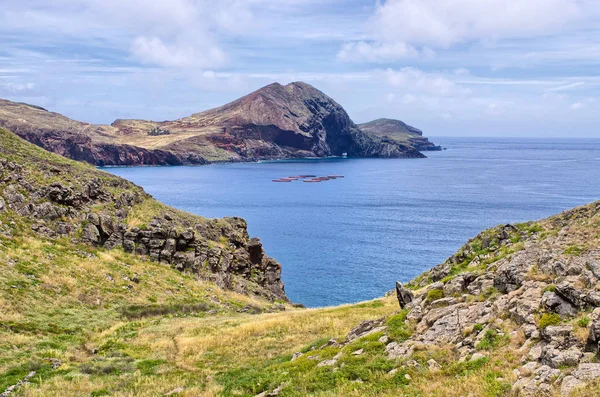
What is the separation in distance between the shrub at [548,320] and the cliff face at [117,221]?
37292mm

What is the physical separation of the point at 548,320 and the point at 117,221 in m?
42.0

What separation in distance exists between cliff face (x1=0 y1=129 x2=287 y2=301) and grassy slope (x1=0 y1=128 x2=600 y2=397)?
1948 mm

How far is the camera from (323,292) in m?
76.9

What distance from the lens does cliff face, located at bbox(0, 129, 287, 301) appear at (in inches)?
1786

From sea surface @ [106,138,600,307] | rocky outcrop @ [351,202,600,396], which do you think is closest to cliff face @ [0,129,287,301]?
sea surface @ [106,138,600,307]

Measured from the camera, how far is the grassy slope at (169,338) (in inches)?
637

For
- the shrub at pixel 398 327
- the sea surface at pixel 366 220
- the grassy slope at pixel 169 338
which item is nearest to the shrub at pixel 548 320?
the grassy slope at pixel 169 338

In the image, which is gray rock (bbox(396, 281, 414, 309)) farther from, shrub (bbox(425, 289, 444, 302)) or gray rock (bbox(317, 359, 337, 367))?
gray rock (bbox(317, 359, 337, 367))

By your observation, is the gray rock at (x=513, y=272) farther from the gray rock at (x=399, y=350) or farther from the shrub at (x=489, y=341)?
the gray rock at (x=399, y=350)

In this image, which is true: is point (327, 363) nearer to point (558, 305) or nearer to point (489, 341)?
point (489, 341)

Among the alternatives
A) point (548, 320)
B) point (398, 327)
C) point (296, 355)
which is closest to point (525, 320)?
point (548, 320)

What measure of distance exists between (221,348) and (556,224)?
27.3 m

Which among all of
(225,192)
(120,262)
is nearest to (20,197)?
(120,262)

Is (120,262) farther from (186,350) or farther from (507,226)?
(507,226)
